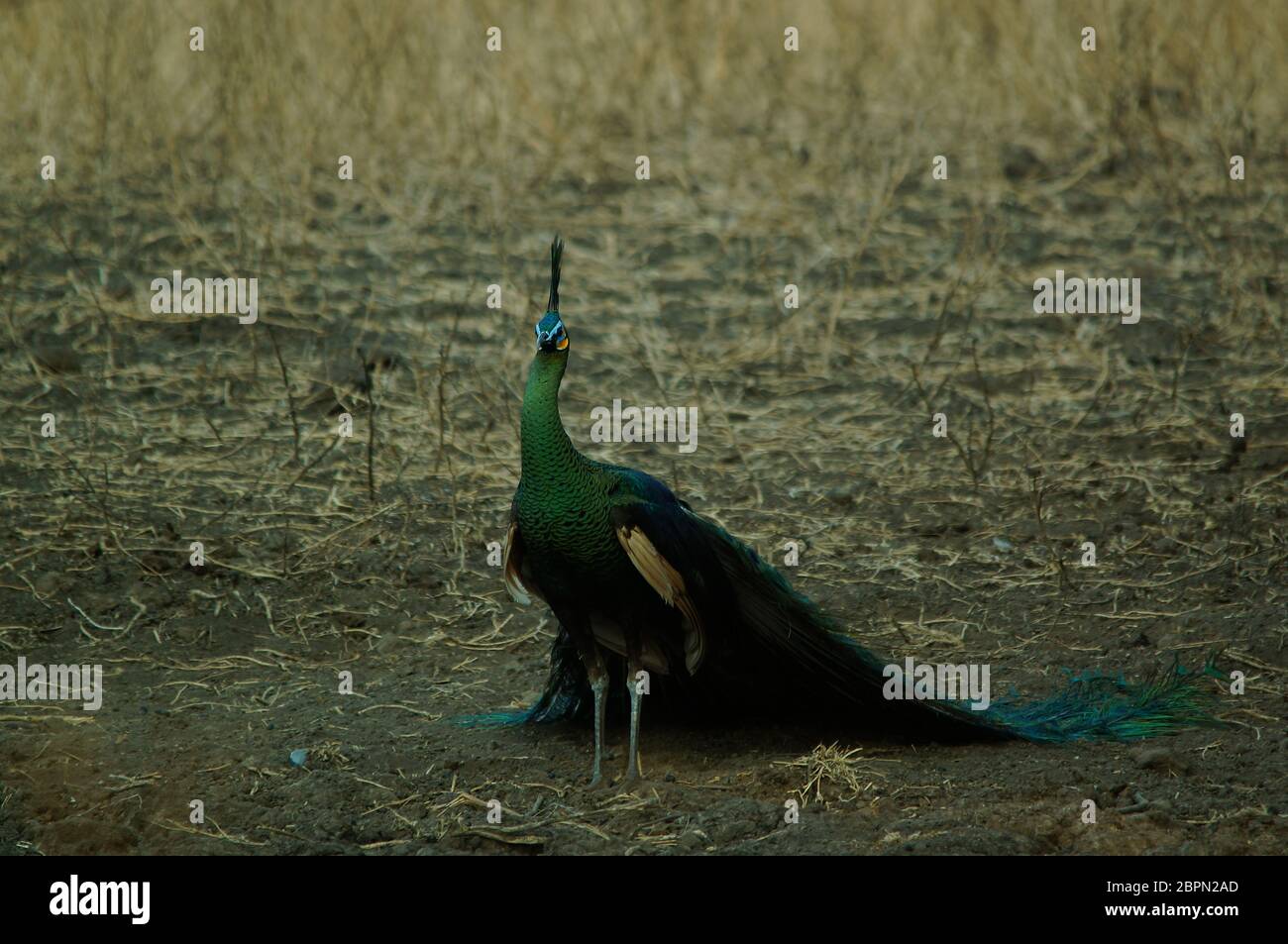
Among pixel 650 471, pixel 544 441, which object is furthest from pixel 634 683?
pixel 650 471

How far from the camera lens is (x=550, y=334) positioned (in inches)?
175

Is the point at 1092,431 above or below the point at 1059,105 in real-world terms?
below

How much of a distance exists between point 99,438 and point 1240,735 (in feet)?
16.4

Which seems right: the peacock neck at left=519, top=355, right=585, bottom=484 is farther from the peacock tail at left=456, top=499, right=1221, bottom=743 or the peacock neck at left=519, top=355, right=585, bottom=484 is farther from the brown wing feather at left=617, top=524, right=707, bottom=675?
the peacock tail at left=456, top=499, right=1221, bottom=743

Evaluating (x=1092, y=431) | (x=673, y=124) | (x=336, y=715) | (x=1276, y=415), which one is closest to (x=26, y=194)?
(x=673, y=124)

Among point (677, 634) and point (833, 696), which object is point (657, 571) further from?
point (833, 696)

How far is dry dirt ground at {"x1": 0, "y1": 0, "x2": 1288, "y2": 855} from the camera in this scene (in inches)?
179

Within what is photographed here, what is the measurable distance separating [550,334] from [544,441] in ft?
1.03

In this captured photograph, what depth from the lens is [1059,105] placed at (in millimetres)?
10836

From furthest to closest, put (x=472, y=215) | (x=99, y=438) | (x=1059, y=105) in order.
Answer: (x=1059, y=105) < (x=472, y=215) < (x=99, y=438)

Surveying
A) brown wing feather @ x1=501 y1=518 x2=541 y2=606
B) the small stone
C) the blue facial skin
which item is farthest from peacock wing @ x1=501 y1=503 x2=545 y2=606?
the small stone

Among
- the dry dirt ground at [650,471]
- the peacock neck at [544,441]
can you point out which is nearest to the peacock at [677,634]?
the peacock neck at [544,441]

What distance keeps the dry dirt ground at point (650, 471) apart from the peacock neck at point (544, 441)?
0.96 m

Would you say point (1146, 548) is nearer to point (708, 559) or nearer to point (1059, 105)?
point (708, 559)
